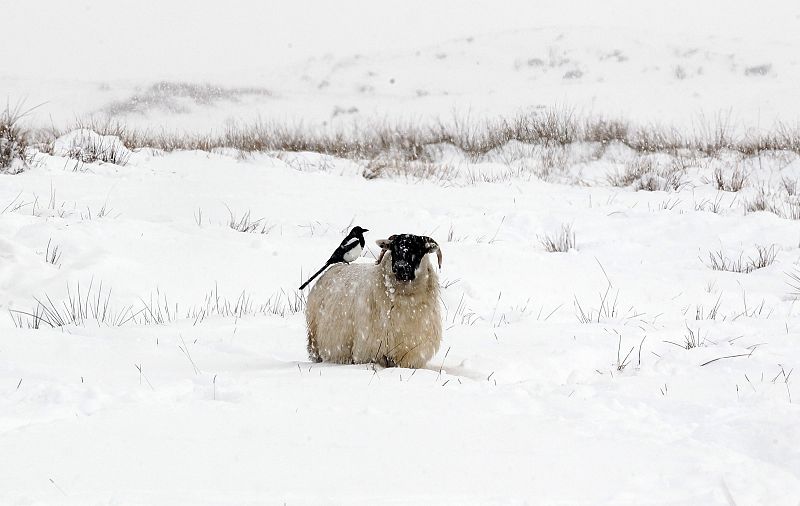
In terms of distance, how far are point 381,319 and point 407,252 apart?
34 centimetres

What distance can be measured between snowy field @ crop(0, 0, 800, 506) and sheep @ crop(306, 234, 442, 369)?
0.15 meters

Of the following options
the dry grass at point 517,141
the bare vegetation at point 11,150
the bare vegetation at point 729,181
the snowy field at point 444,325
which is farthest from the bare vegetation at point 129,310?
the bare vegetation at point 729,181

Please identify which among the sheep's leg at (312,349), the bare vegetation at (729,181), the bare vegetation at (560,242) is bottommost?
the bare vegetation at (729,181)

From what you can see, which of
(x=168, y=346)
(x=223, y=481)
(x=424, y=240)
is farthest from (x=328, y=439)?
(x=168, y=346)

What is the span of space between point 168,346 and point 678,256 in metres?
4.62

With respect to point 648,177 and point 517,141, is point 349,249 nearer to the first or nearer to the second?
point 648,177

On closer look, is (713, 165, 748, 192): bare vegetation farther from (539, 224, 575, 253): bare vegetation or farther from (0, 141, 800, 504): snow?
(539, 224, 575, 253): bare vegetation

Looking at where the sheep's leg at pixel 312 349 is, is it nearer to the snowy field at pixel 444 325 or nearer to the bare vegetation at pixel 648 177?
the snowy field at pixel 444 325

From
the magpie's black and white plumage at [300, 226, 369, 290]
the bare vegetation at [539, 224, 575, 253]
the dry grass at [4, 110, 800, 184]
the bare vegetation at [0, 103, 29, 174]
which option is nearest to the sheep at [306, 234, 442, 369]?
the magpie's black and white plumage at [300, 226, 369, 290]

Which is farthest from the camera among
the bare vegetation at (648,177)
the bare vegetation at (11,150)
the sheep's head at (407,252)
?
the bare vegetation at (648,177)

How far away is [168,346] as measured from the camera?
3.37 metres

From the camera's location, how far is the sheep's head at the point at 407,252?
297 centimetres

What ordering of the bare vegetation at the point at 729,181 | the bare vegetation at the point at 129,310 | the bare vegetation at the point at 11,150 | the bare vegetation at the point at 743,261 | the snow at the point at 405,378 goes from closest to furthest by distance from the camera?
the snow at the point at 405,378 → the bare vegetation at the point at 129,310 → the bare vegetation at the point at 743,261 → the bare vegetation at the point at 11,150 → the bare vegetation at the point at 729,181

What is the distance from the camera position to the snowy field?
1.81 m
